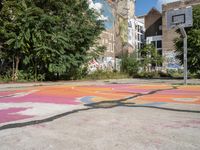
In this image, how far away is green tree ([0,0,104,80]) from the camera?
23.4 meters

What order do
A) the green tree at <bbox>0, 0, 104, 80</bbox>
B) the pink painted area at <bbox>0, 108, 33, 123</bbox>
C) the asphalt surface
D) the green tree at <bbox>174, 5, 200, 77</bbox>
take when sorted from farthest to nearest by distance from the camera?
1. the green tree at <bbox>174, 5, 200, 77</bbox>
2. the green tree at <bbox>0, 0, 104, 80</bbox>
3. the pink painted area at <bbox>0, 108, 33, 123</bbox>
4. the asphalt surface

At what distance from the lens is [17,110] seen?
9000mm

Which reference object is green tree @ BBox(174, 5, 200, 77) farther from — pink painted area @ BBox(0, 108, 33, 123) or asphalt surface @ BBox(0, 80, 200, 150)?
pink painted area @ BBox(0, 108, 33, 123)

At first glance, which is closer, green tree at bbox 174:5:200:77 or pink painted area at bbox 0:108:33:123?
pink painted area at bbox 0:108:33:123

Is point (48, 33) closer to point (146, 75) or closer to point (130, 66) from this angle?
point (130, 66)

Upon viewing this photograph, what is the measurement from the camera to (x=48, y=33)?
2434 cm

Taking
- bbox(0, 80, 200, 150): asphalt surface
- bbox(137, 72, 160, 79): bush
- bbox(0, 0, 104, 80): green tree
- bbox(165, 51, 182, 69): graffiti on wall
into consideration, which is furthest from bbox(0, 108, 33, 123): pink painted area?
bbox(165, 51, 182, 69): graffiti on wall

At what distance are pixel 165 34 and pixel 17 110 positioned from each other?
57.3 m

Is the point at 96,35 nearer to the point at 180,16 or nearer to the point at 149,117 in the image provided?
the point at 180,16

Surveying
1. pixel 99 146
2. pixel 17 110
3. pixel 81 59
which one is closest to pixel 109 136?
pixel 99 146

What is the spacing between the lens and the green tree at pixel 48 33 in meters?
23.4

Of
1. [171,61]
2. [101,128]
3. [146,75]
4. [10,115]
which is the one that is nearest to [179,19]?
[10,115]

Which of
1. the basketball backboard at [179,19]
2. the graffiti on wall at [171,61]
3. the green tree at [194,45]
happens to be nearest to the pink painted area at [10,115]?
the basketball backboard at [179,19]

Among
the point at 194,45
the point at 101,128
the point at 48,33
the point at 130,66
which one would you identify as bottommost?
the point at 101,128
